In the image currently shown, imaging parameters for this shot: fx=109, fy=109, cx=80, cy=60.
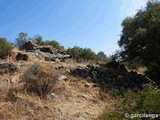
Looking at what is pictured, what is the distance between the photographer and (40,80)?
12.1ft

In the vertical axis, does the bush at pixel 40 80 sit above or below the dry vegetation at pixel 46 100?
above

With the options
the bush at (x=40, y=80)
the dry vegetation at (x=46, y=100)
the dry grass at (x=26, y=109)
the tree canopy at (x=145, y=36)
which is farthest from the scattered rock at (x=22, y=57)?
the tree canopy at (x=145, y=36)

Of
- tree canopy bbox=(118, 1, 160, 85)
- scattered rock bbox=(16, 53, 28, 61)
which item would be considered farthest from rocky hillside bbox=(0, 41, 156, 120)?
tree canopy bbox=(118, 1, 160, 85)

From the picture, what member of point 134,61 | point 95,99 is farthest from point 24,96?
point 134,61

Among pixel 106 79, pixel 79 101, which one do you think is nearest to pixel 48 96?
pixel 79 101

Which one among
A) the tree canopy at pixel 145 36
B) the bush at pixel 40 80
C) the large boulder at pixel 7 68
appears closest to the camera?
the bush at pixel 40 80

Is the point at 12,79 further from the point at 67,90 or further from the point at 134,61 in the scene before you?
the point at 134,61

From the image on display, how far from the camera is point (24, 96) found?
3258 millimetres

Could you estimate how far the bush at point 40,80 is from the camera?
3.61m

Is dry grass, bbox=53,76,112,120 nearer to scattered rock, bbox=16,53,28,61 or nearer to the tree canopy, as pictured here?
scattered rock, bbox=16,53,28,61

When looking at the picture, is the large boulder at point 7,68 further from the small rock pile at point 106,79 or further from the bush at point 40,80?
the small rock pile at point 106,79

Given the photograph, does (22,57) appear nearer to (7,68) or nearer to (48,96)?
(7,68)

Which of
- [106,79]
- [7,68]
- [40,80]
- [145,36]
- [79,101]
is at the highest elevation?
[145,36]

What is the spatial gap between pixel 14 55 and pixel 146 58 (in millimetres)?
9458
